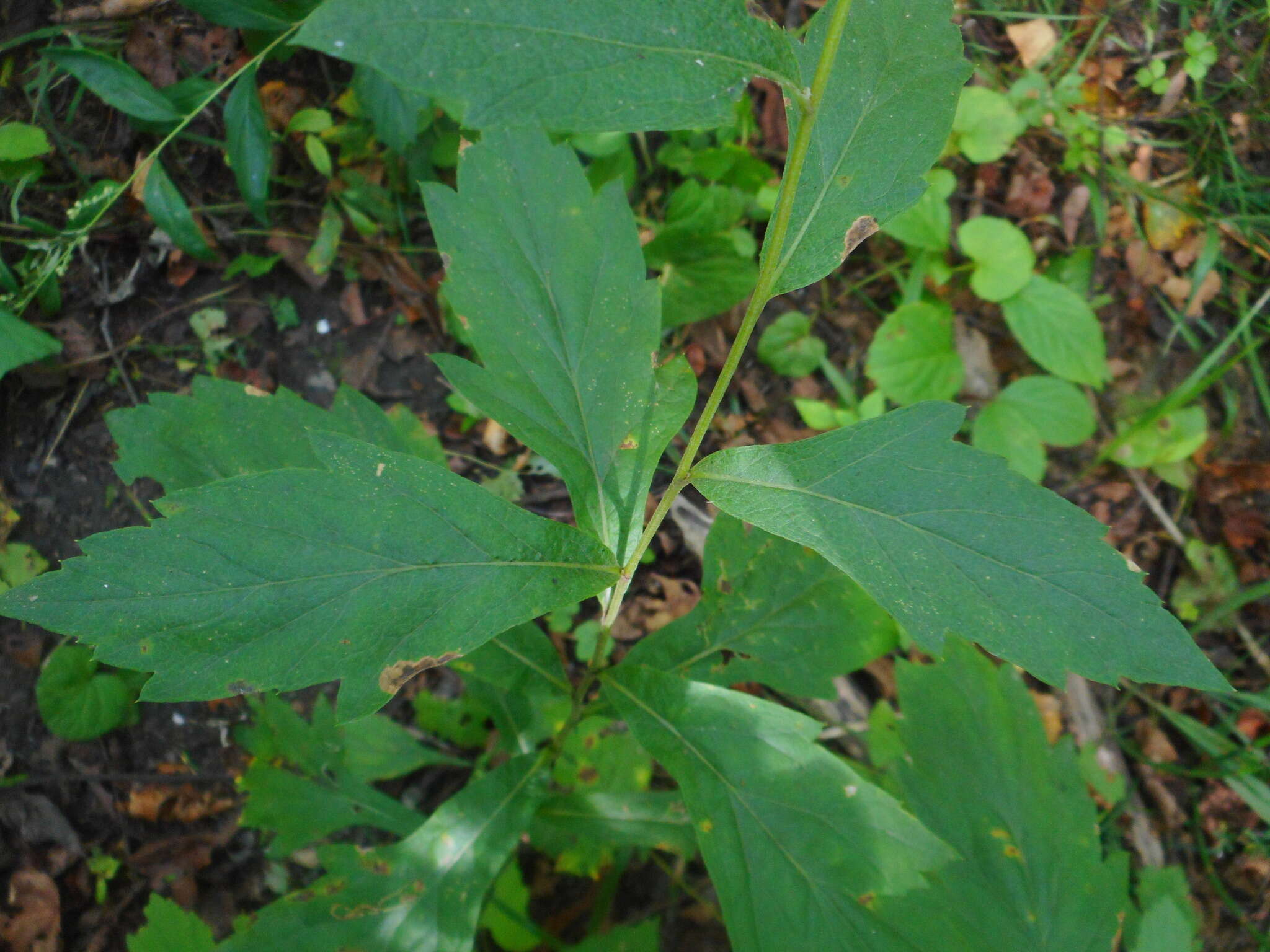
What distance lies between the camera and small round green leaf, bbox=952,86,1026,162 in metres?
3.07

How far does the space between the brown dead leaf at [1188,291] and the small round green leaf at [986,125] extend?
0.98 m

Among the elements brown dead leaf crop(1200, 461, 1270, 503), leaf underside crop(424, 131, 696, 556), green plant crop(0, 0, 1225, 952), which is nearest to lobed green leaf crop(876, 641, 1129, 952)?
green plant crop(0, 0, 1225, 952)

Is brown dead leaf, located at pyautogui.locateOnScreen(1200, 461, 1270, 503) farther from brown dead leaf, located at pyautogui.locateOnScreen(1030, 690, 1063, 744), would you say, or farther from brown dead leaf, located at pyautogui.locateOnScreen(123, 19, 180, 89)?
brown dead leaf, located at pyautogui.locateOnScreen(123, 19, 180, 89)

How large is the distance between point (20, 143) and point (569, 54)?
7.90ft

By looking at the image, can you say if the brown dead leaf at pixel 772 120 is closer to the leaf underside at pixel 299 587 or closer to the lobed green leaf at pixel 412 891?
the leaf underside at pixel 299 587

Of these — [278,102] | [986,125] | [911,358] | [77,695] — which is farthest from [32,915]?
[986,125]

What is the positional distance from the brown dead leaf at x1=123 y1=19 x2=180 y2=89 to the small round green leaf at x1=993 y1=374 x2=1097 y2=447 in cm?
322

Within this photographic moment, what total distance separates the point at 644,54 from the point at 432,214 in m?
0.64

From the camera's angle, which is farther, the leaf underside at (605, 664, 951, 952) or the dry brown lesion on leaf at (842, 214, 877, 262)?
the leaf underside at (605, 664, 951, 952)

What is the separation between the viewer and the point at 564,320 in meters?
1.52

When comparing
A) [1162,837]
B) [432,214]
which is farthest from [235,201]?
[1162,837]

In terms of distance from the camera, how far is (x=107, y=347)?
2625 millimetres

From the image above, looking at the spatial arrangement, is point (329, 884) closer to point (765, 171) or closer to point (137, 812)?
point (137, 812)

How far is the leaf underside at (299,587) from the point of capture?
114 cm
